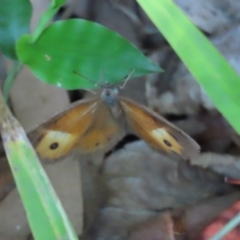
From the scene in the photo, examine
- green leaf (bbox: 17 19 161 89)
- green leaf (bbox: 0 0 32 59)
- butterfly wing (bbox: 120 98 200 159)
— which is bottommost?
butterfly wing (bbox: 120 98 200 159)

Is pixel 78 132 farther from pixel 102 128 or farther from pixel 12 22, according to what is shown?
pixel 12 22

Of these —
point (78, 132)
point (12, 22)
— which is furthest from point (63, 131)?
point (12, 22)

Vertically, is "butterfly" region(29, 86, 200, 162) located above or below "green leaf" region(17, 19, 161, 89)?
below

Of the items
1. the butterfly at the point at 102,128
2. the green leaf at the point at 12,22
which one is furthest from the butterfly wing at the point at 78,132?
the green leaf at the point at 12,22

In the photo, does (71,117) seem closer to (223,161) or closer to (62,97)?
(62,97)

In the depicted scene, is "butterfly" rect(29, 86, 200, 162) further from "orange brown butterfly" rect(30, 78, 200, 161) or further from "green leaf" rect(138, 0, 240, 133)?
"green leaf" rect(138, 0, 240, 133)

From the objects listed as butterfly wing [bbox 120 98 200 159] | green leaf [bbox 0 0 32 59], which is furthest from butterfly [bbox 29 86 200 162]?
green leaf [bbox 0 0 32 59]

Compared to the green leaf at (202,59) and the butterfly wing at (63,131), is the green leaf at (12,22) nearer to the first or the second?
the butterfly wing at (63,131)
